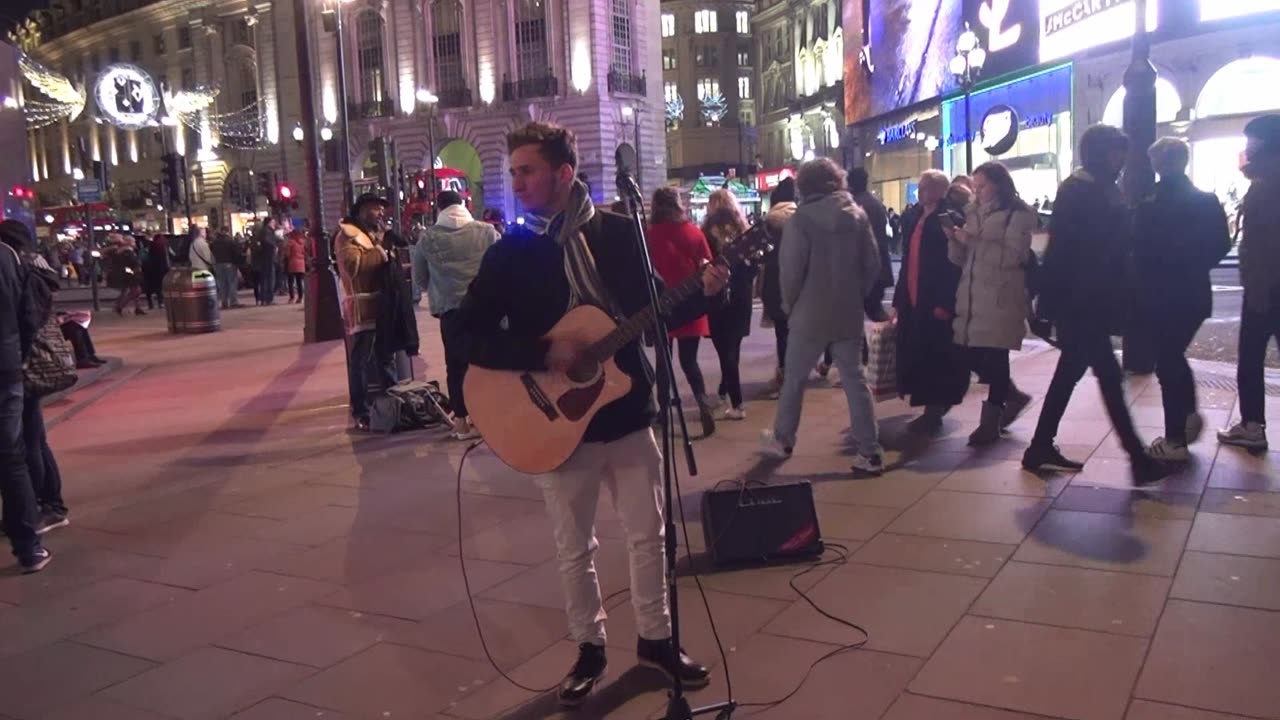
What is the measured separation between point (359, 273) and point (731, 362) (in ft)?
9.95

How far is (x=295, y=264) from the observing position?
81.6 feet

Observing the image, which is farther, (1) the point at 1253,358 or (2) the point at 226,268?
(2) the point at 226,268

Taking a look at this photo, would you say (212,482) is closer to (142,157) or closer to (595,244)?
(595,244)

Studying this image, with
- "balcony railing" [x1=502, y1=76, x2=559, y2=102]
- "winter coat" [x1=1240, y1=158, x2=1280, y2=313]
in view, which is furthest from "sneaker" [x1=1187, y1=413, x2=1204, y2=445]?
"balcony railing" [x1=502, y1=76, x2=559, y2=102]

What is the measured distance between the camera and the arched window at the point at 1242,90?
25250 mm

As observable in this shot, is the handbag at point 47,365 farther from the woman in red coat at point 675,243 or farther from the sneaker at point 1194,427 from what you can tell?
the sneaker at point 1194,427

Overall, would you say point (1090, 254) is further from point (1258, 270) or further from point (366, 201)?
point (366, 201)

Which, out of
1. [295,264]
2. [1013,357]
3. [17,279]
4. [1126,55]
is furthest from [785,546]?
[1126,55]

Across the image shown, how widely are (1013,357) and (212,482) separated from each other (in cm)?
775

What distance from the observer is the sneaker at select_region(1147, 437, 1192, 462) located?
633cm

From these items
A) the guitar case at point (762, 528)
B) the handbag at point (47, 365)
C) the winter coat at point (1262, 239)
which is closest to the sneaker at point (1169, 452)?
the winter coat at point (1262, 239)

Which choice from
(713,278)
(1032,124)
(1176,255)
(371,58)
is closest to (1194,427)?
(1176,255)

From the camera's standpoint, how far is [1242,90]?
2569 centimetres

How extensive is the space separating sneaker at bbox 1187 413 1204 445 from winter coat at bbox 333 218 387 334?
6.01 meters
